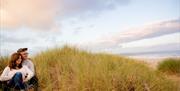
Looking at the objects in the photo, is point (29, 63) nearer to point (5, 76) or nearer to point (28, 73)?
point (28, 73)

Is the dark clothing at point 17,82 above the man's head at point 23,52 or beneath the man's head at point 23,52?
beneath

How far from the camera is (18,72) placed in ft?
28.0

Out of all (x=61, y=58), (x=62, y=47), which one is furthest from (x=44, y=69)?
(x=62, y=47)

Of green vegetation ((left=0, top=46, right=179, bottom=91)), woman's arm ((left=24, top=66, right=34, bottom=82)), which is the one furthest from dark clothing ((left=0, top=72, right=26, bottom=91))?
green vegetation ((left=0, top=46, right=179, bottom=91))

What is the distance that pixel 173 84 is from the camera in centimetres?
972

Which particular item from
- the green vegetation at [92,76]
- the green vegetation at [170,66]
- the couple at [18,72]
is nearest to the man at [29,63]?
the couple at [18,72]

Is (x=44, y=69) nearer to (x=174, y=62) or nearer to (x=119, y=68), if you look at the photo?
(x=119, y=68)

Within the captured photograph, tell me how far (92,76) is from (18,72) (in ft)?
5.42

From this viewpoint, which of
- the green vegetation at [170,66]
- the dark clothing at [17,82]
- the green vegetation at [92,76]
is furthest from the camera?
the green vegetation at [170,66]

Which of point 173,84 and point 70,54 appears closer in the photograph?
point 173,84

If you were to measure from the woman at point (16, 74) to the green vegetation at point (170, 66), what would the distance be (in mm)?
6965

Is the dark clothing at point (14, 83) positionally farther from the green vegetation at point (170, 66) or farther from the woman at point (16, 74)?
the green vegetation at point (170, 66)

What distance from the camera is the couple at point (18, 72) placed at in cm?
857

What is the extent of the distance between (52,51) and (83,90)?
378cm
